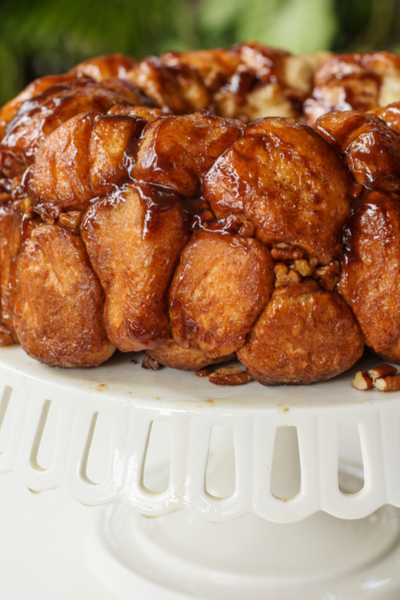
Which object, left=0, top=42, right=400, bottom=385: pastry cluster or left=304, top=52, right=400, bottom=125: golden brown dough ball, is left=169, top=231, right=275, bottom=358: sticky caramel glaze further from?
left=304, top=52, right=400, bottom=125: golden brown dough ball

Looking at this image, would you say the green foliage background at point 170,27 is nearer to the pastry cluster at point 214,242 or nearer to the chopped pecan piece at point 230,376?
the pastry cluster at point 214,242

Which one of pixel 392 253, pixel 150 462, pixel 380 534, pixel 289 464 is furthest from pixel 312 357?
pixel 150 462

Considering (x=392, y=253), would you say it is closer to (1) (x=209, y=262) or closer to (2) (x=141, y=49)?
(1) (x=209, y=262)

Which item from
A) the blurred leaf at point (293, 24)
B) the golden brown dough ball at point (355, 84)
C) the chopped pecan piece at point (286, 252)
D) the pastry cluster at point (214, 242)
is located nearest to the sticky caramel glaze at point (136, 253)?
the pastry cluster at point (214, 242)

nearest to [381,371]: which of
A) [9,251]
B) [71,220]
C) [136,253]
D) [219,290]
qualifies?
[219,290]

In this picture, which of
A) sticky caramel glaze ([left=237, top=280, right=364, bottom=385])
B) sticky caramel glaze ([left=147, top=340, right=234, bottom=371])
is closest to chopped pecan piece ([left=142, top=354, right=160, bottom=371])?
sticky caramel glaze ([left=147, top=340, right=234, bottom=371])

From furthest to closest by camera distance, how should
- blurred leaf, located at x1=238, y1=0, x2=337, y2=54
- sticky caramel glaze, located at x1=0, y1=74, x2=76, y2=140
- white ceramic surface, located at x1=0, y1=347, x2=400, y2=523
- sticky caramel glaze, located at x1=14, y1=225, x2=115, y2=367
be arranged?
blurred leaf, located at x1=238, y1=0, x2=337, y2=54, sticky caramel glaze, located at x1=0, y1=74, x2=76, y2=140, sticky caramel glaze, located at x1=14, y1=225, x2=115, y2=367, white ceramic surface, located at x1=0, y1=347, x2=400, y2=523

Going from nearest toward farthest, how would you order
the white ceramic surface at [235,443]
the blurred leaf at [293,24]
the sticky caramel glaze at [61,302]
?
the white ceramic surface at [235,443], the sticky caramel glaze at [61,302], the blurred leaf at [293,24]

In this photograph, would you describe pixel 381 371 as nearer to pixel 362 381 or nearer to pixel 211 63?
pixel 362 381
